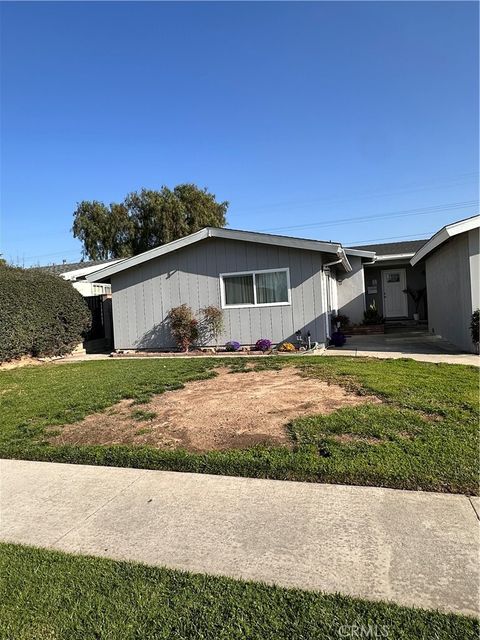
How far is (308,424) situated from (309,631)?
2.80m

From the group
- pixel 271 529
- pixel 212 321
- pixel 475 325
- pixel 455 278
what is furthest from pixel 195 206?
pixel 271 529

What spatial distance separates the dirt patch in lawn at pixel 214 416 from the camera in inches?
181

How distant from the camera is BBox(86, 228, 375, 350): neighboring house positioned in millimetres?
12242

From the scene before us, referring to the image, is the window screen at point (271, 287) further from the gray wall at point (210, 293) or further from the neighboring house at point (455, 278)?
the neighboring house at point (455, 278)

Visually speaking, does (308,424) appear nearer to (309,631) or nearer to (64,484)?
(64,484)

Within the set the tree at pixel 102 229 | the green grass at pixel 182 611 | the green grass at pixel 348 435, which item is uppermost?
the tree at pixel 102 229

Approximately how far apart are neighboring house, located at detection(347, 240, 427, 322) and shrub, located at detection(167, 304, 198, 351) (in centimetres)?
871

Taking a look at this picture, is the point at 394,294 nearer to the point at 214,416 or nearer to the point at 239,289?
the point at 239,289

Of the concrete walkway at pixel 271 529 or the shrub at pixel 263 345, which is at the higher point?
the shrub at pixel 263 345

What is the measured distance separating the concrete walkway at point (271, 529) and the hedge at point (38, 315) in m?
8.79

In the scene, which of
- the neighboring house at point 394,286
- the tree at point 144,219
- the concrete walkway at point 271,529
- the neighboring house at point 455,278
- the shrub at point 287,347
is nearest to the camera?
the concrete walkway at point 271,529

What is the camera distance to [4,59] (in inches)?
408

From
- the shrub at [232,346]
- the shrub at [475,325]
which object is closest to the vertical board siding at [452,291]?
the shrub at [475,325]

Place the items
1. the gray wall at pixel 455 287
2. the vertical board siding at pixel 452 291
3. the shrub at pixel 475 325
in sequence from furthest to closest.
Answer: the vertical board siding at pixel 452 291
the gray wall at pixel 455 287
the shrub at pixel 475 325
